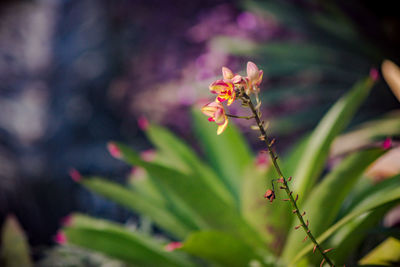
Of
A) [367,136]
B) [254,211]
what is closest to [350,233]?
[254,211]

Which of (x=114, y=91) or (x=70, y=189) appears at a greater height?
(x=114, y=91)

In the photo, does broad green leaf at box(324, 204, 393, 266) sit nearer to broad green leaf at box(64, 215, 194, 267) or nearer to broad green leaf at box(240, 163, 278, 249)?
broad green leaf at box(240, 163, 278, 249)

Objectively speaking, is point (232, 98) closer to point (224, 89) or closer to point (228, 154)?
point (224, 89)

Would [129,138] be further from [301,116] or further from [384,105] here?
[384,105]

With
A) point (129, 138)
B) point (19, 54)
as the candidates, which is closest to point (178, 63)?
point (129, 138)

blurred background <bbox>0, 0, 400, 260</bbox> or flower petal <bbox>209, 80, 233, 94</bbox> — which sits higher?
blurred background <bbox>0, 0, 400, 260</bbox>

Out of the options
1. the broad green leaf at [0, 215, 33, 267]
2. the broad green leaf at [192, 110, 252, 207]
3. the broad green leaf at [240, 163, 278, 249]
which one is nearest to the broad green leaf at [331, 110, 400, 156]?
the broad green leaf at [192, 110, 252, 207]
